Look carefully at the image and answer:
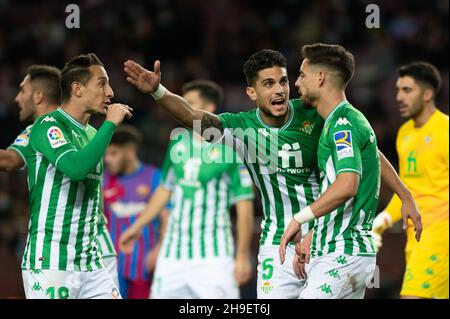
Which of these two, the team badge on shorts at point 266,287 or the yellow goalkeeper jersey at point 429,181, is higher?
the yellow goalkeeper jersey at point 429,181

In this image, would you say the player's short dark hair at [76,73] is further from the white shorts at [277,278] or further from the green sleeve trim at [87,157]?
the white shorts at [277,278]

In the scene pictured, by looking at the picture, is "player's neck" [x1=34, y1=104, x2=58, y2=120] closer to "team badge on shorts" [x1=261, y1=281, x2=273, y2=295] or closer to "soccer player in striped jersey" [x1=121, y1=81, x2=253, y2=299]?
"team badge on shorts" [x1=261, y1=281, x2=273, y2=295]

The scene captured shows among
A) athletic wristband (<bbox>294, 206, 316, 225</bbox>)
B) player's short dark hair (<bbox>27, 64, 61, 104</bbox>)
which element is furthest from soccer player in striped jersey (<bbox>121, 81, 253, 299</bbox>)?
athletic wristband (<bbox>294, 206, 316, 225</bbox>)

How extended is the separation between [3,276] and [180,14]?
579cm

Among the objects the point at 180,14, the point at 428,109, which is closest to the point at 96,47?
the point at 180,14

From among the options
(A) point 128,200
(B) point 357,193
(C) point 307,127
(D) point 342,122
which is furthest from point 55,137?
(A) point 128,200

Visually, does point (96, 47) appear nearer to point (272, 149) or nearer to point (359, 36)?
point (359, 36)

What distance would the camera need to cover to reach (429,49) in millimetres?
14188

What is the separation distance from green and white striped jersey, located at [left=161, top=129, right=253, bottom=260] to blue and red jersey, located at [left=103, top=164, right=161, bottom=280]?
2.68 feet

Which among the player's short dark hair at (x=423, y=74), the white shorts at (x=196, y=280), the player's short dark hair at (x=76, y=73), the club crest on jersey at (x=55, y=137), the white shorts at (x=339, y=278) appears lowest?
the white shorts at (x=196, y=280)

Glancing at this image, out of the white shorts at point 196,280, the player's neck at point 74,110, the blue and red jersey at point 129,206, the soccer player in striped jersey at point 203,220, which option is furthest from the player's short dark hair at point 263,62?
the blue and red jersey at point 129,206

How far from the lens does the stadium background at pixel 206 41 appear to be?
13.3 metres

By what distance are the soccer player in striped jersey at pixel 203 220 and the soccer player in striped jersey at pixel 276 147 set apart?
2.25m

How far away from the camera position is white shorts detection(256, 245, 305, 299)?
6.15 meters
